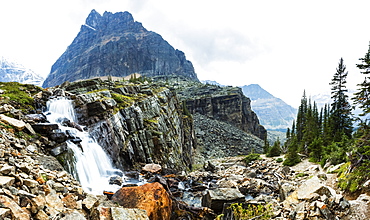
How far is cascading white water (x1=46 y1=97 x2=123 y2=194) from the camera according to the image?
638 inches

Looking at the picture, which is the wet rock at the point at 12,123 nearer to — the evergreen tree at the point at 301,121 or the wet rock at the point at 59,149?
the wet rock at the point at 59,149

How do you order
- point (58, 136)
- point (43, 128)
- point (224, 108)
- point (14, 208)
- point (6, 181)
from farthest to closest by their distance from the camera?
point (224, 108) → point (58, 136) → point (43, 128) → point (6, 181) → point (14, 208)

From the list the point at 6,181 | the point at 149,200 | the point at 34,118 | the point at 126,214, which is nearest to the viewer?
the point at 6,181

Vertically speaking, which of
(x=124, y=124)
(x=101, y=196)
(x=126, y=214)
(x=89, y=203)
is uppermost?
(x=124, y=124)

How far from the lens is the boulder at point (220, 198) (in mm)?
13203

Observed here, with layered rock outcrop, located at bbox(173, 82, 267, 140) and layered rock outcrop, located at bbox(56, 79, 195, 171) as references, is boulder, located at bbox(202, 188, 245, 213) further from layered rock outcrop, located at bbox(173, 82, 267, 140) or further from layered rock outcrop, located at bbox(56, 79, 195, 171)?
layered rock outcrop, located at bbox(173, 82, 267, 140)

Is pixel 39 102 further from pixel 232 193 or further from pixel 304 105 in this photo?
pixel 304 105

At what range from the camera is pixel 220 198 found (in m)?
13.4

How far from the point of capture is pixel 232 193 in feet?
47.4

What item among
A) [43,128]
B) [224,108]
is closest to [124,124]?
[43,128]

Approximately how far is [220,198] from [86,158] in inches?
538

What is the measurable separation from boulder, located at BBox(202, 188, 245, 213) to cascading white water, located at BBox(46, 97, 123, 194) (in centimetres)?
813

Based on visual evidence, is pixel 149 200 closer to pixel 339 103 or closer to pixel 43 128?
pixel 43 128

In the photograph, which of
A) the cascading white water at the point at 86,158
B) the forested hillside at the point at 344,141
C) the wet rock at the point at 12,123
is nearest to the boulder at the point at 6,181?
the cascading white water at the point at 86,158
